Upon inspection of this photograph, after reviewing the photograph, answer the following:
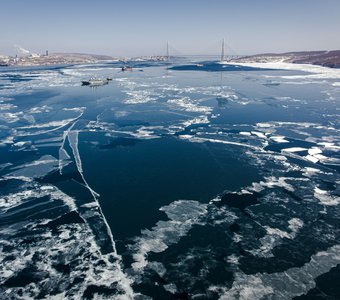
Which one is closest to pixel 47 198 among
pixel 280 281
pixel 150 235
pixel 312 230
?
pixel 150 235

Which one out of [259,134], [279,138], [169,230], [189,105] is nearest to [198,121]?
[259,134]

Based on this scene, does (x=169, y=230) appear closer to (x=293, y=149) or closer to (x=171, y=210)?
(x=171, y=210)

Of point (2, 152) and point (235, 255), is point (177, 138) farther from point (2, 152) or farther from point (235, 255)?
point (235, 255)

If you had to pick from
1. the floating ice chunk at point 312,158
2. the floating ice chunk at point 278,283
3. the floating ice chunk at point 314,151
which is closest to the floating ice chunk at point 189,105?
the floating ice chunk at point 314,151

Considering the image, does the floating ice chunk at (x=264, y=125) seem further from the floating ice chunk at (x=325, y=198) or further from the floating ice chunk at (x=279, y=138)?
the floating ice chunk at (x=325, y=198)

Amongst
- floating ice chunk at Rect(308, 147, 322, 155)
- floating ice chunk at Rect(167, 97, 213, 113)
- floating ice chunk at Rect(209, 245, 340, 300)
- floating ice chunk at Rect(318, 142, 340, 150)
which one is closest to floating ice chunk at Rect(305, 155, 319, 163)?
floating ice chunk at Rect(308, 147, 322, 155)

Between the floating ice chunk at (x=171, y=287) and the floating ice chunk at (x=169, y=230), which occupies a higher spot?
the floating ice chunk at (x=169, y=230)
